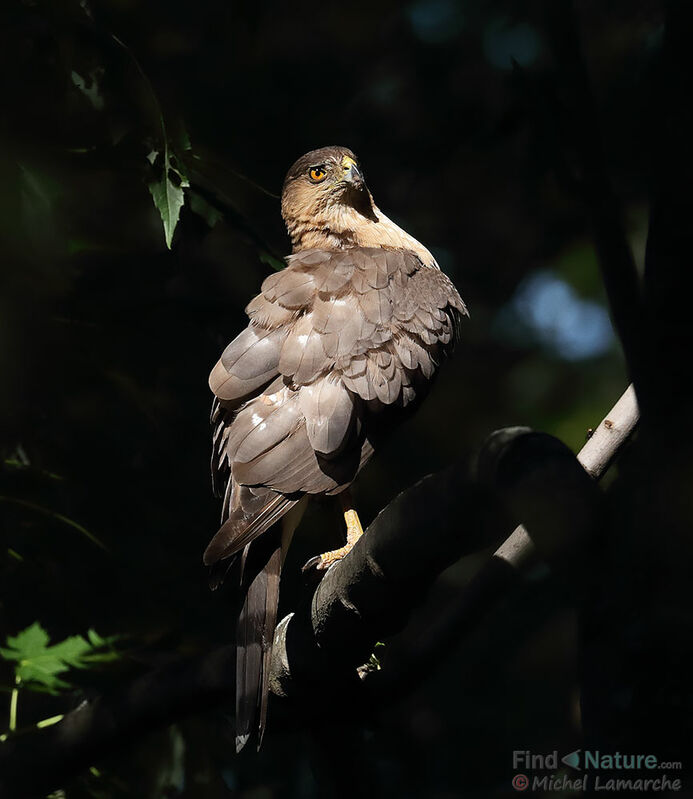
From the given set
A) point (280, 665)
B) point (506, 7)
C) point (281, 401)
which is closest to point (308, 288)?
point (281, 401)

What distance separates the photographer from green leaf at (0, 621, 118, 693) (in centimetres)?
312

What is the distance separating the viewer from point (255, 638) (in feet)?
9.13

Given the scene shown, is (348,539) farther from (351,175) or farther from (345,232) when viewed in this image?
(351,175)

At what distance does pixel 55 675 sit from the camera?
311 centimetres

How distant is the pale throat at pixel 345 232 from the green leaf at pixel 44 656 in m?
1.83

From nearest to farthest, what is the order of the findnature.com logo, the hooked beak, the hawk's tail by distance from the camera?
1. the findnature.com logo
2. the hawk's tail
3. the hooked beak

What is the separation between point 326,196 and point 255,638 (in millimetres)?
2086

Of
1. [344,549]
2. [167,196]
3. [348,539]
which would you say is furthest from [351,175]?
[344,549]

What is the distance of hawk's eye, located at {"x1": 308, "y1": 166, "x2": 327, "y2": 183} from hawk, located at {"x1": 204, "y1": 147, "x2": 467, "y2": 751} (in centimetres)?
42

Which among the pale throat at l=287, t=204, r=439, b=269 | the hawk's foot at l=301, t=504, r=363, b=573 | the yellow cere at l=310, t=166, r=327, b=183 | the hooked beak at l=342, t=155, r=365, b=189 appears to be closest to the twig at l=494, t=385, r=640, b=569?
the hawk's foot at l=301, t=504, r=363, b=573

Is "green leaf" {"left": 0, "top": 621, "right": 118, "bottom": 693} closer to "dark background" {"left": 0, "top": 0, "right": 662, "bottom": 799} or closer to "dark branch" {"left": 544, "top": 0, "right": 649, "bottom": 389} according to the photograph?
"dark background" {"left": 0, "top": 0, "right": 662, "bottom": 799}

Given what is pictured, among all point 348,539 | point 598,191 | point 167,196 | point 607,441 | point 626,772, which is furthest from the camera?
point 348,539

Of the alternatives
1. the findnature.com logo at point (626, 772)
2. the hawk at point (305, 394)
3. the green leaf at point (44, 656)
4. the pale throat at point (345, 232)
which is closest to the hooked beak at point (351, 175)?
the pale throat at point (345, 232)

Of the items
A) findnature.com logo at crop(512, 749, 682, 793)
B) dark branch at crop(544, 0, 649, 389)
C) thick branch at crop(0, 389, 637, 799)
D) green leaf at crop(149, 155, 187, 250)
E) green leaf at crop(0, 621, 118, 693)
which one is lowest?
findnature.com logo at crop(512, 749, 682, 793)
